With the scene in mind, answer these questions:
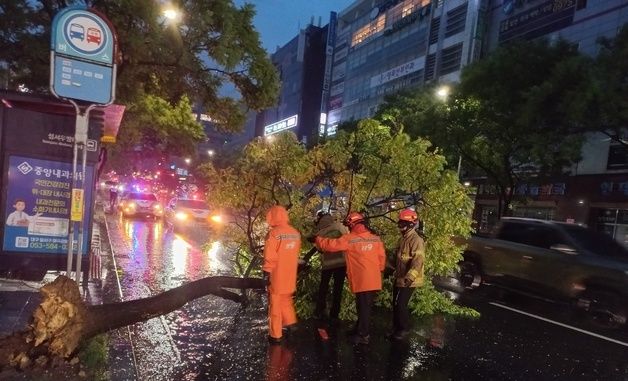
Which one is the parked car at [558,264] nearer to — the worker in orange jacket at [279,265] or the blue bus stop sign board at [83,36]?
the worker in orange jacket at [279,265]

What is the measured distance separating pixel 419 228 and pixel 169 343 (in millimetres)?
4198

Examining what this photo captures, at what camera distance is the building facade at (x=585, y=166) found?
23.0m

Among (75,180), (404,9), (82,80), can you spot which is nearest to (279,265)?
(75,180)

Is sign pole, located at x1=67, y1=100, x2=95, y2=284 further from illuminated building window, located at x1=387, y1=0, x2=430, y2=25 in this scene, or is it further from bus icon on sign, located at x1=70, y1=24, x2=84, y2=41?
illuminated building window, located at x1=387, y1=0, x2=430, y2=25

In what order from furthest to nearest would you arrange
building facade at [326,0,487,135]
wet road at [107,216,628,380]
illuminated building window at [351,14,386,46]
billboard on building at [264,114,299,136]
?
billboard on building at [264,114,299,136]
illuminated building window at [351,14,386,46]
building facade at [326,0,487,135]
wet road at [107,216,628,380]

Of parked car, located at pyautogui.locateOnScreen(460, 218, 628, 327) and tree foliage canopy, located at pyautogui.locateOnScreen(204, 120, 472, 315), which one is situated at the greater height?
tree foliage canopy, located at pyautogui.locateOnScreen(204, 120, 472, 315)

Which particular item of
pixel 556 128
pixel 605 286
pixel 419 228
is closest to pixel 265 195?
pixel 419 228

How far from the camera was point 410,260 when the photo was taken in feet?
21.1

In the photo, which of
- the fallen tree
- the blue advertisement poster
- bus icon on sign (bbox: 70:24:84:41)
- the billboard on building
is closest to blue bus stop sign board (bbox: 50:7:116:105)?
bus icon on sign (bbox: 70:24:84:41)

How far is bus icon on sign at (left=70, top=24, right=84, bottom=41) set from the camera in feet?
17.5

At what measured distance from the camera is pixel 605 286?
8.51 meters

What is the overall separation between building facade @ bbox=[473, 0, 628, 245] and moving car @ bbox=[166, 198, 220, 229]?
51.0ft

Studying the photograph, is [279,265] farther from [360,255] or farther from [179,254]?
[179,254]

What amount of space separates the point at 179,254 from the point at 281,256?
27.7 ft
